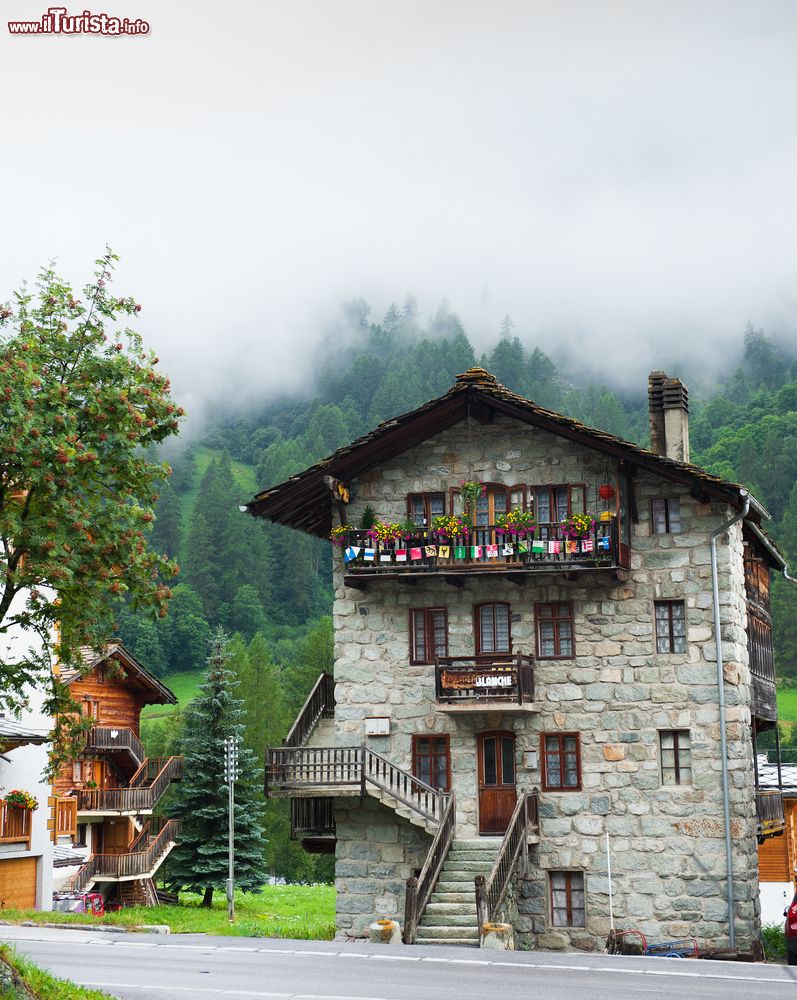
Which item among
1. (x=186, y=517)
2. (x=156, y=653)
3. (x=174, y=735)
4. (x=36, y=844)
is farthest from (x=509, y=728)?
(x=186, y=517)

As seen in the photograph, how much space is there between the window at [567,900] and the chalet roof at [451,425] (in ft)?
27.7

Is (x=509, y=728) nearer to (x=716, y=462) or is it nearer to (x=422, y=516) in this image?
(x=422, y=516)

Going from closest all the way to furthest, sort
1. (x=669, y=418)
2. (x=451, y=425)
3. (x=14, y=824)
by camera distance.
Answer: (x=451, y=425), (x=669, y=418), (x=14, y=824)

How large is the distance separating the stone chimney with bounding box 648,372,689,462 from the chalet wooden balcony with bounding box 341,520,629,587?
13.9ft

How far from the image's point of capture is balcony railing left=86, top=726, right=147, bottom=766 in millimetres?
46562

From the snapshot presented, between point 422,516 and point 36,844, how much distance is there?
15.3 metres

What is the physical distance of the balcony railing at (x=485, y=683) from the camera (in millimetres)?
28219

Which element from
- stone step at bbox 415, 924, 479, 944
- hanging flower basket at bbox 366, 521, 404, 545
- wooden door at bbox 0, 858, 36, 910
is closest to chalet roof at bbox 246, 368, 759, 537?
hanging flower basket at bbox 366, 521, 404, 545

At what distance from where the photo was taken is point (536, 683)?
95.9ft

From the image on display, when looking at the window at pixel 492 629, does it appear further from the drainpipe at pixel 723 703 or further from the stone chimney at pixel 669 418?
the stone chimney at pixel 669 418

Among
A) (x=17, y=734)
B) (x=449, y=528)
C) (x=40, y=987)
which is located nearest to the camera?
(x=40, y=987)

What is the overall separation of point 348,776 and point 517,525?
20.4 feet

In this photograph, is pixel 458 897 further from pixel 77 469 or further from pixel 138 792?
pixel 138 792

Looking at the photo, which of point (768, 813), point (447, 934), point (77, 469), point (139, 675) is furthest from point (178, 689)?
point (77, 469)
